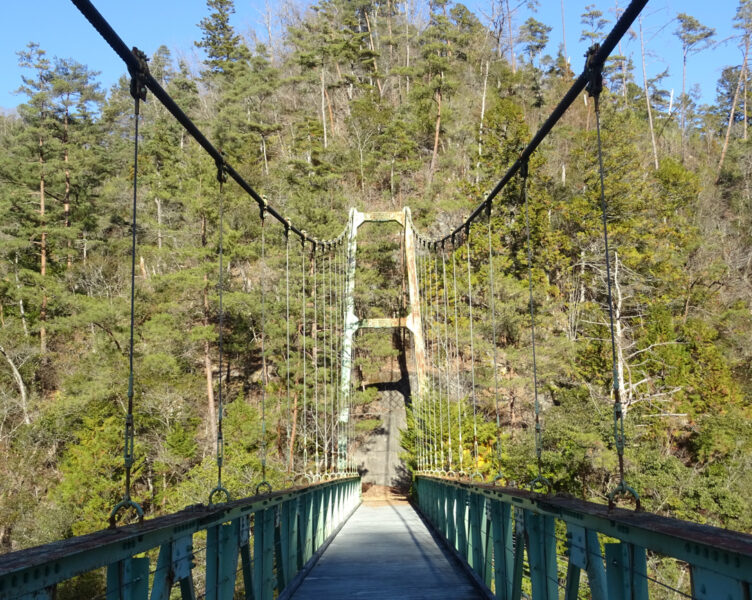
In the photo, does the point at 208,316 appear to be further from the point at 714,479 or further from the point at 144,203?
the point at 714,479

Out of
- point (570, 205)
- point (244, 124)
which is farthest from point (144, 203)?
point (570, 205)

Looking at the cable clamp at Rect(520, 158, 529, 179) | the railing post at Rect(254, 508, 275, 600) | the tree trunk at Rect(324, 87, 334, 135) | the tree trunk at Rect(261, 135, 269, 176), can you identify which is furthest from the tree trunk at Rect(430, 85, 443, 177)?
the railing post at Rect(254, 508, 275, 600)

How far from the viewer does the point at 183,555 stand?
1892 mm

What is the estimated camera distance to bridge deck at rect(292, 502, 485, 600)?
336 centimetres

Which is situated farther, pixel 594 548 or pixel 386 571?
pixel 386 571

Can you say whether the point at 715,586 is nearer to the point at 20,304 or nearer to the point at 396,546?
the point at 396,546

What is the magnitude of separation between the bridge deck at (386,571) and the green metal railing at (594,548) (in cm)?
25

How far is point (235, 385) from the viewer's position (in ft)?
68.6

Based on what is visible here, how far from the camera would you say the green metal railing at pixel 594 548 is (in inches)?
44.1

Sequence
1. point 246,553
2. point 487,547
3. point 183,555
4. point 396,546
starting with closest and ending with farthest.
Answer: point 183,555 < point 246,553 < point 487,547 < point 396,546

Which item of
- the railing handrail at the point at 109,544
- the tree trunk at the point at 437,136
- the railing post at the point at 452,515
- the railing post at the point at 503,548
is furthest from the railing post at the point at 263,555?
the tree trunk at the point at 437,136

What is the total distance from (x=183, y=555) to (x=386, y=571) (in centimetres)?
252

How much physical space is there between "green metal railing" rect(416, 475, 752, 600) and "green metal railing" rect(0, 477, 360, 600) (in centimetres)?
117

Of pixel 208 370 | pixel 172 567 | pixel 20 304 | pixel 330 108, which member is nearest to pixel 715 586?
pixel 172 567
